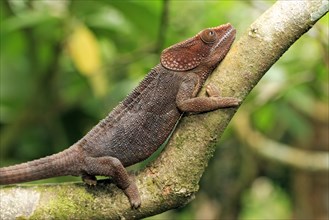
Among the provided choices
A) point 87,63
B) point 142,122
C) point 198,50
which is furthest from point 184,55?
point 87,63

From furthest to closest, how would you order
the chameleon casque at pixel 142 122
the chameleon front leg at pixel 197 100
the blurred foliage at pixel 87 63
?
1. the blurred foliage at pixel 87 63
2. the chameleon casque at pixel 142 122
3. the chameleon front leg at pixel 197 100

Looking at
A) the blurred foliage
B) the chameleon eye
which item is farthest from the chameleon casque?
the blurred foliage

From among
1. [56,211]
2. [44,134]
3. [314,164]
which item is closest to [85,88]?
[44,134]

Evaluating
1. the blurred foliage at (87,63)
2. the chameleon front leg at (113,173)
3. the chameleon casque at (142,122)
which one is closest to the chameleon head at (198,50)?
the chameleon casque at (142,122)

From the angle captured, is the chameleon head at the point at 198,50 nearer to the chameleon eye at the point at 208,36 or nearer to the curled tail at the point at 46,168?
the chameleon eye at the point at 208,36

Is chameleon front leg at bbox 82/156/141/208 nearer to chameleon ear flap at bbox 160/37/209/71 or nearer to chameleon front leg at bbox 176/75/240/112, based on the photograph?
chameleon front leg at bbox 176/75/240/112
